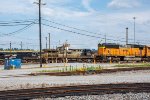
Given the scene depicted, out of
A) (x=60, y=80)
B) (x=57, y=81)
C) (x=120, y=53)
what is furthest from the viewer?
Result: (x=120, y=53)

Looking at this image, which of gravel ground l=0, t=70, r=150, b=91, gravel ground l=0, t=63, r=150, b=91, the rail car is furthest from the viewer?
the rail car

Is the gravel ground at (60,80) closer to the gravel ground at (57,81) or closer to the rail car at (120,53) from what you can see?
the gravel ground at (57,81)

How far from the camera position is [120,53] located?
8025cm

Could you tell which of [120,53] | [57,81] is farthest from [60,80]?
[120,53]

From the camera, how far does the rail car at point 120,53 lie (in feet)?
259

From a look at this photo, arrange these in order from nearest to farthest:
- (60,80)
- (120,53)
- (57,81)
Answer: (57,81), (60,80), (120,53)

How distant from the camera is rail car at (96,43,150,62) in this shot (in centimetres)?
7888

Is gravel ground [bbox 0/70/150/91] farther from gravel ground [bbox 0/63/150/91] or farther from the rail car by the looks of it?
the rail car

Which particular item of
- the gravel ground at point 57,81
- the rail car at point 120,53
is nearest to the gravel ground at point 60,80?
the gravel ground at point 57,81

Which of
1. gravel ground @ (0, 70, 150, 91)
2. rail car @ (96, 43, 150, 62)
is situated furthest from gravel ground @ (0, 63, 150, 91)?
rail car @ (96, 43, 150, 62)

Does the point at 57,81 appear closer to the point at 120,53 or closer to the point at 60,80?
the point at 60,80

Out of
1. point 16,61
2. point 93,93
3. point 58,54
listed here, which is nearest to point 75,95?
point 93,93

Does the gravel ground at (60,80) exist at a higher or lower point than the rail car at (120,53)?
lower

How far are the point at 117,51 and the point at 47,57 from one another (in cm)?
1598
